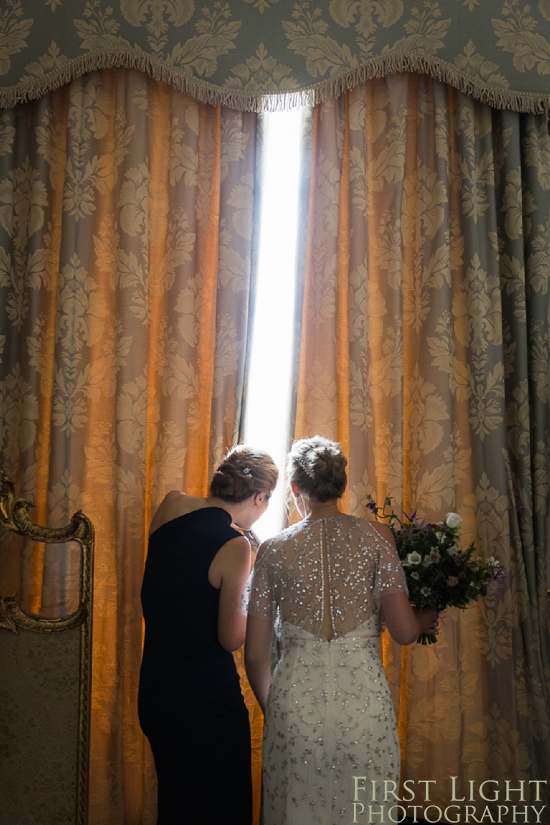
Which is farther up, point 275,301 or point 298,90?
point 298,90

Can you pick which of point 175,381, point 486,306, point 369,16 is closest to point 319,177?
point 369,16


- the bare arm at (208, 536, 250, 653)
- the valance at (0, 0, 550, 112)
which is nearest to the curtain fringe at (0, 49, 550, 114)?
the valance at (0, 0, 550, 112)

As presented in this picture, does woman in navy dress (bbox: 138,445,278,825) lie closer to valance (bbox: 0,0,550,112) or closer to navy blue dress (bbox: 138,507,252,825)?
navy blue dress (bbox: 138,507,252,825)

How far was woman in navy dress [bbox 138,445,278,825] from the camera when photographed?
201 centimetres

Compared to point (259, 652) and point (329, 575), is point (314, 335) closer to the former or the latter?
point (329, 575)

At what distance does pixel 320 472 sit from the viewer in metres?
1.98

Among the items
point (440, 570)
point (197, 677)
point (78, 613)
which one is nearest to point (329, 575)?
point (440, 570)

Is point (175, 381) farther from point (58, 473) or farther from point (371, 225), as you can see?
point (371, 225)

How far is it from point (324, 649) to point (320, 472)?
19.7 inches

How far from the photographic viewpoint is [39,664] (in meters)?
2.16

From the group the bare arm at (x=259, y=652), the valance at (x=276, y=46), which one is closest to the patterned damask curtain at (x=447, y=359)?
the valance at (x=276, y=46)

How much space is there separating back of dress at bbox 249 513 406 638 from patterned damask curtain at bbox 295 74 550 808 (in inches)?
30.0

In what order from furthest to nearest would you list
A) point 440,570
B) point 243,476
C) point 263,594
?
point 243,476 < point 440,570 < point 263,594

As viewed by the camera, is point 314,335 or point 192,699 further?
point 314,335
